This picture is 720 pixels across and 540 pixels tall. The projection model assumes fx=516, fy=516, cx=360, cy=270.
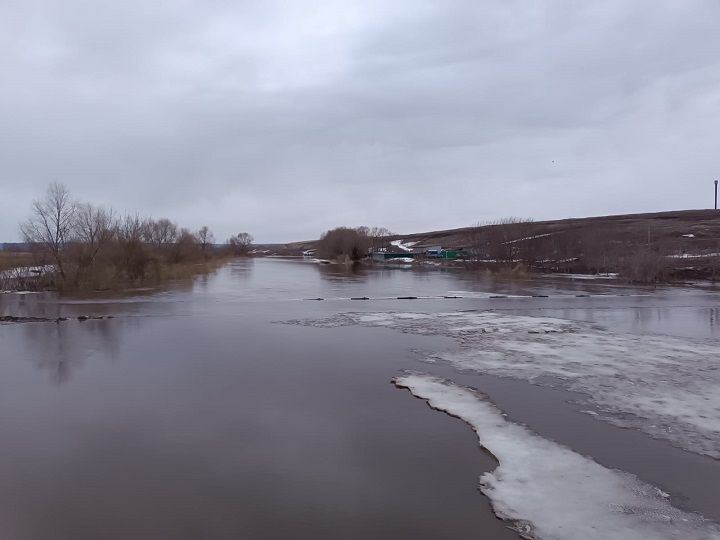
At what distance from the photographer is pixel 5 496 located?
15.5 ft

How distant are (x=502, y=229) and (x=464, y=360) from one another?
43169 millimetres

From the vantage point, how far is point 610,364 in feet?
30.8

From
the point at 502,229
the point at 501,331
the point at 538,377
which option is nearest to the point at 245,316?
the point at 501,331

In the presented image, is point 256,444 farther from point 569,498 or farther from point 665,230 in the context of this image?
point 665,230

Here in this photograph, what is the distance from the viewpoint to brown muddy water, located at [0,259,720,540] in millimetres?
4379

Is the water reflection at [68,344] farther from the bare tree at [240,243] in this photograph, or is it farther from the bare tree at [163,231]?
the bare tree at [240,243]

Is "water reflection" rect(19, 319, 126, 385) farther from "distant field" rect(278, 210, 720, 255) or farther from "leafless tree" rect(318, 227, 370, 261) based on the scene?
"leafless tree" rect(318, 227, 370, 261)

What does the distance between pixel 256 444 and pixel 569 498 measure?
10.9 ft

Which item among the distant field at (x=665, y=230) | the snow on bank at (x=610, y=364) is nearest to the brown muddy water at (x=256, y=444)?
the snow on bank at (x=610, y=364)

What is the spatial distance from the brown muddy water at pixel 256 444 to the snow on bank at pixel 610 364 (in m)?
0.50

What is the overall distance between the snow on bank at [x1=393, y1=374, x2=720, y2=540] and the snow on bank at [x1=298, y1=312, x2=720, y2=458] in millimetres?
1396

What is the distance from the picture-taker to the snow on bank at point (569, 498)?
13.1 ft

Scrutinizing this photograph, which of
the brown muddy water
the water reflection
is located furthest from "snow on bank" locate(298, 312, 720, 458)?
the water reflection

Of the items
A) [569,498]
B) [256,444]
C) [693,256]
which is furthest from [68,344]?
[693,256]
